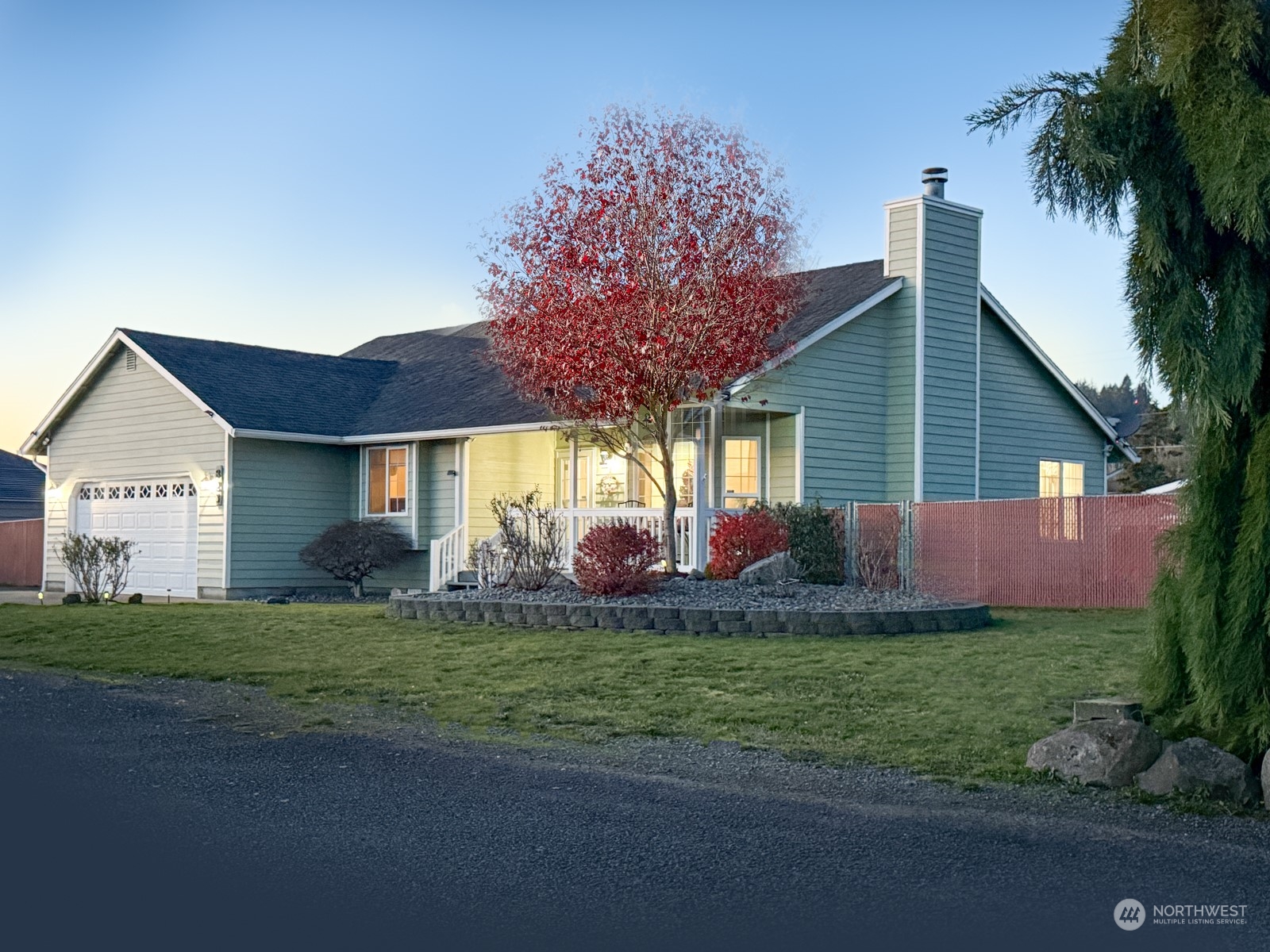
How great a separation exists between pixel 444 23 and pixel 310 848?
379 inches

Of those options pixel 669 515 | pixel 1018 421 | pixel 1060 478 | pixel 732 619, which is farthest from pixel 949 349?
pixel 732 619

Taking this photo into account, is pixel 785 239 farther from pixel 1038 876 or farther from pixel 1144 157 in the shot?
pixel 1038 876

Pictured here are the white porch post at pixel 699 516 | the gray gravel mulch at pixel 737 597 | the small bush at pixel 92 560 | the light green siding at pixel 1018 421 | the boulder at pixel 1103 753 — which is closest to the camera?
the boulder at pixel 1103 753

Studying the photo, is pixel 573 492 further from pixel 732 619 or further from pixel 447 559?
pixel 732 619

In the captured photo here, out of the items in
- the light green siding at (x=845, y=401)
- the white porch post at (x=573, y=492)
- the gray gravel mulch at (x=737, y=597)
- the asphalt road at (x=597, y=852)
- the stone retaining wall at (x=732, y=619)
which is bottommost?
the asphalt road at (x=597, y=852)

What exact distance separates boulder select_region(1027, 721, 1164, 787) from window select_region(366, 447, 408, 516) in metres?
18.0

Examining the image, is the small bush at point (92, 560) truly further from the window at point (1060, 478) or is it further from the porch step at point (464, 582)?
the window at point (1060, 478)

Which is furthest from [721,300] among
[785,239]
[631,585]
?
[631,585]

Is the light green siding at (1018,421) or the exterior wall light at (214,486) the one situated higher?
the light green siding at (1018,421)

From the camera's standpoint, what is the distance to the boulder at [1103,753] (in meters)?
7.29

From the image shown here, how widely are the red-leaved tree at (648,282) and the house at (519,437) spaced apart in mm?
1359

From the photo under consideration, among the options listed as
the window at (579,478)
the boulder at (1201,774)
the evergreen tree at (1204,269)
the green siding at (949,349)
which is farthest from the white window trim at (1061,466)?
the boulder at (1201,774)

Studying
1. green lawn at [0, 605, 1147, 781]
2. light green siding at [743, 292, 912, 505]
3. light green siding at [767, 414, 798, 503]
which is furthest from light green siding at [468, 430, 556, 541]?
green lawn at [0, 605, 1147, 781]

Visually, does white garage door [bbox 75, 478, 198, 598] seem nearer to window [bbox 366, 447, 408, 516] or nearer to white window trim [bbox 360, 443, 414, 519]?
white window trim [bbox 360, 443, 414, 519]
